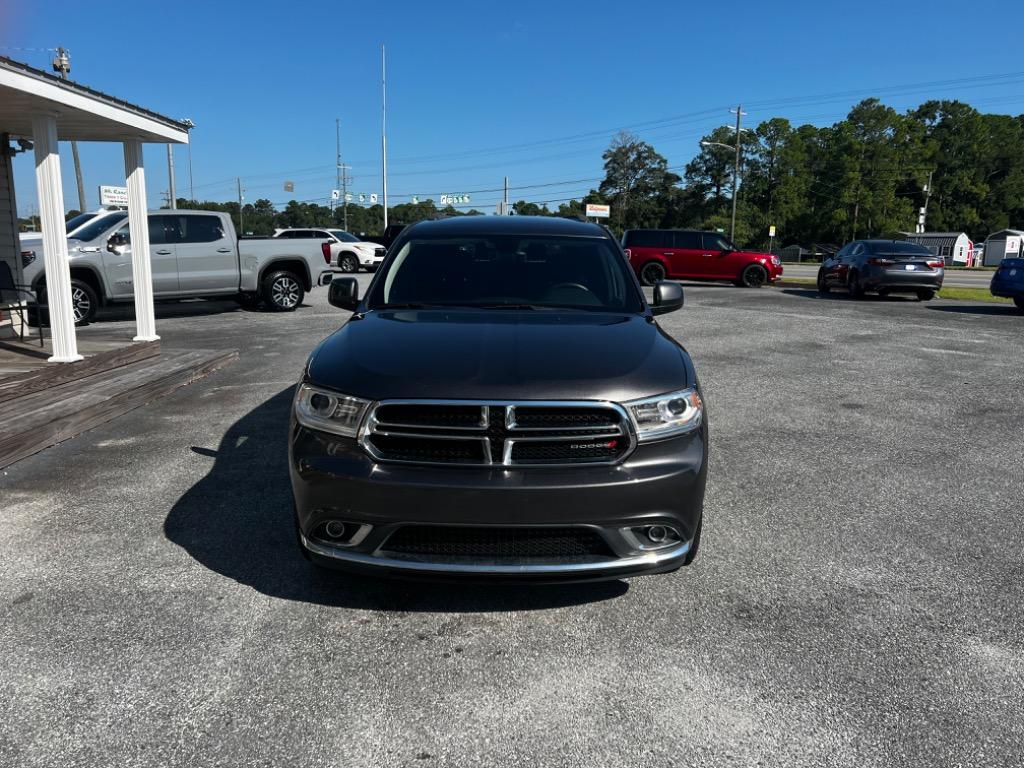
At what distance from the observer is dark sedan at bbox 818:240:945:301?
18547mm

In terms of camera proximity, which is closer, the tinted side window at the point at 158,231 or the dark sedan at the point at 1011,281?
the tinted side window at the point at 158,231

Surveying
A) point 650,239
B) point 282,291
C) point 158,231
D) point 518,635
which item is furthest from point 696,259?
point 518,635

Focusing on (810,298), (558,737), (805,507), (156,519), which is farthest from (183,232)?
(810,298)

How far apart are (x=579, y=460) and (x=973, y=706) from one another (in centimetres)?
161

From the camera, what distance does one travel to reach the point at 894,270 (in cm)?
1867

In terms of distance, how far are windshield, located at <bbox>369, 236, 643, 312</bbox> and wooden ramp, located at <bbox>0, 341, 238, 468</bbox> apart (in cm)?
312

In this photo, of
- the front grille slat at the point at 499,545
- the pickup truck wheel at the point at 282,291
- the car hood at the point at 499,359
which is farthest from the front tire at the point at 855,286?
the front grille slat at the point at 499,545

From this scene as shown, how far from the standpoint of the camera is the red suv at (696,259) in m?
24.6

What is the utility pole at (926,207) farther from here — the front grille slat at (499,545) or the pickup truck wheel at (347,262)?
the front grille slat at (499,545)

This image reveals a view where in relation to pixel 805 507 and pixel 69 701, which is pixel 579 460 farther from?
pixel 805 507

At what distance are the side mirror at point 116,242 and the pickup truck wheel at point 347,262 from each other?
52.9 ft

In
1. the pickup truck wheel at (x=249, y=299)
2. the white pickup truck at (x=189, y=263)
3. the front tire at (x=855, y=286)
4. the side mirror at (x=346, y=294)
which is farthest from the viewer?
the front tire at (x=855, y=286)

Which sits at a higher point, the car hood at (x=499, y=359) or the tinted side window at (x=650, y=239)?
the tinted side window at (x=650, y=239)

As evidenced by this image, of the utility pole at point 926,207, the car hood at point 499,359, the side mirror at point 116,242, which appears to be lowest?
the car hood at point 499,359
